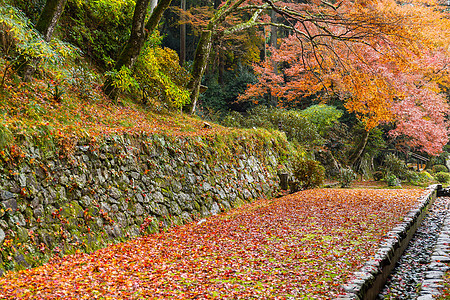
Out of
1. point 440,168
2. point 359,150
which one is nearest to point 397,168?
point 359,150

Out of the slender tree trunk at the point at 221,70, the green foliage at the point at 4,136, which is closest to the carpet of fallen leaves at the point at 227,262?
the green foliage at the point at 4,136

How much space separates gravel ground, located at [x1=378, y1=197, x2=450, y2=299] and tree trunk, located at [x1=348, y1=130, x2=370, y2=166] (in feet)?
28.8

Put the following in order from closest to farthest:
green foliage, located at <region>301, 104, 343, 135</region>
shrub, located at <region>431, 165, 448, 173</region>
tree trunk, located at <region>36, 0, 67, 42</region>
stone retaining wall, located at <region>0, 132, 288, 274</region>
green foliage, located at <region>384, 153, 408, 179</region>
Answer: stone retaining wall, located at <region>0, 132, 288, 274</region> → tree trunk, located at <region>36, 0, 67, 42</region> → green foliage, located at <region>384, 153, 408, 179</region> → green foliage, located at <region>301, 104, 343, 135</region> → shrub, located at <region>431, 165, 448, 173</region>

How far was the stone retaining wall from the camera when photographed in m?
4.12

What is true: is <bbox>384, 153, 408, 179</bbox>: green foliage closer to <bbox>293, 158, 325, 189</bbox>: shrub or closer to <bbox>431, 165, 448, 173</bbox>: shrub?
<bbox>431, 165, 448, 173</bbox>: shrub

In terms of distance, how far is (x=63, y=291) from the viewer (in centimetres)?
334

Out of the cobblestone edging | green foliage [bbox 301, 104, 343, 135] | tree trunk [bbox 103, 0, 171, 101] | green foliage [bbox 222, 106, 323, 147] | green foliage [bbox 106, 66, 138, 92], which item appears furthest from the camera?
green foliage [bbox 301, 104, 343, 135]

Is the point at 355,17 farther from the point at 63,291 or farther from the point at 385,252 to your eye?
the point at 63,291

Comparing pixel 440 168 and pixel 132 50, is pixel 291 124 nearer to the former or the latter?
pixel 132 50

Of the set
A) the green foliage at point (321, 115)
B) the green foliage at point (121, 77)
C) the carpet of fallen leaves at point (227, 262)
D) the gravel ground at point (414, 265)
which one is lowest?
the carpet of fallen leaves at point (227, 262)

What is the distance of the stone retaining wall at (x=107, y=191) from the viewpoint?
4.12m

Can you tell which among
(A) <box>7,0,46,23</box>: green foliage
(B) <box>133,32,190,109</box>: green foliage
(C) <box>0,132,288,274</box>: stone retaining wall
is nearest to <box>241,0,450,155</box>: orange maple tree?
(B) <box>133,32,190,109</box>: green foliage

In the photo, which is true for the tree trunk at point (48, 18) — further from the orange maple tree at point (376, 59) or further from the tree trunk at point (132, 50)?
the orange maple tree at point (376, 59)

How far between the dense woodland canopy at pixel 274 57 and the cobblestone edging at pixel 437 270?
191 inches
